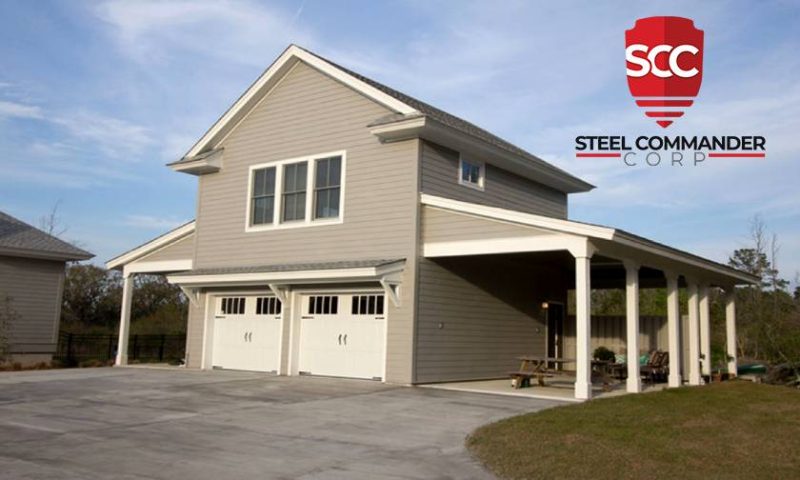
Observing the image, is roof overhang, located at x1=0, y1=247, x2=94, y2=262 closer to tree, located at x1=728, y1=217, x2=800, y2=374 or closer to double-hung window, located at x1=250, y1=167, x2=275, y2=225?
double-hung window, located at x1=250, y1=167, x2=275, y2=225

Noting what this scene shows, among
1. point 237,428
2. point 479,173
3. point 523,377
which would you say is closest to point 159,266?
point 479,173

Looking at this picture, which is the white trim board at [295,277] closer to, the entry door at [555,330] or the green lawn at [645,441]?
the green lawn at [645,441]

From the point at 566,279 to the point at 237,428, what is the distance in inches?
555

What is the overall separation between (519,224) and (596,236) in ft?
5.29

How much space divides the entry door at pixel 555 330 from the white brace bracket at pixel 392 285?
6536 millimetres

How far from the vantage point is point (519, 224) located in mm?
13727

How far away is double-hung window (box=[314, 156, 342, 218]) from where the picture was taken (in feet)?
55.2

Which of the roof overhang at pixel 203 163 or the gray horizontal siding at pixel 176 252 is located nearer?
the roof overhang at pixel 203 163

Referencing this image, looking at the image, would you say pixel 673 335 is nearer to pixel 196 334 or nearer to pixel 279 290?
pixel 279 290

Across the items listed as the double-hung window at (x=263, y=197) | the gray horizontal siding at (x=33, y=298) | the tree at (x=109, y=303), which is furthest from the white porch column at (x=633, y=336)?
the tree at (x=109, y=303)

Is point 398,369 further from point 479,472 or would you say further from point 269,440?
point 479,472

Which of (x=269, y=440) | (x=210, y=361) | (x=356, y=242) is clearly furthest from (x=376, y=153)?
(x=269, y=440)

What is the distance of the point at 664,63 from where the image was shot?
1733 centimetres

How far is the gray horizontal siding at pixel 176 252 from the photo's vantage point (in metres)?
20.3
